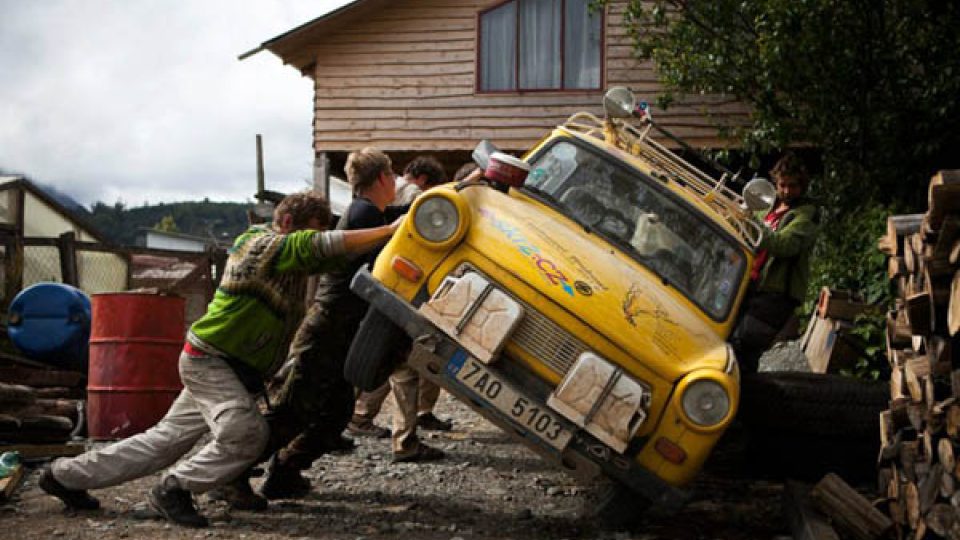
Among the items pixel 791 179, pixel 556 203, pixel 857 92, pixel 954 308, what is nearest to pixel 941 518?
pixel 954 308

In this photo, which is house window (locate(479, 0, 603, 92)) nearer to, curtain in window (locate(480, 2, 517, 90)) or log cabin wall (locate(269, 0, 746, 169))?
curtain in window (locate(480, 2, 517, 90))

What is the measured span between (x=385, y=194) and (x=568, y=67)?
1087cm

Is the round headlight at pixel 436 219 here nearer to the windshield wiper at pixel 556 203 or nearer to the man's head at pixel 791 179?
the windshield wiper at pixel 556 203

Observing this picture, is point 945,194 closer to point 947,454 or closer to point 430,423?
point 947,454

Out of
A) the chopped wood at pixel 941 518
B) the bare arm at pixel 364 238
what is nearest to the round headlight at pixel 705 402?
the chopped wood at pixel 941 518

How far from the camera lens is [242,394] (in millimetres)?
5137

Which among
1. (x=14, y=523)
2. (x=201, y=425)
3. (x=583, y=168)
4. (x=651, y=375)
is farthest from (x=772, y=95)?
(x=14, y=523)

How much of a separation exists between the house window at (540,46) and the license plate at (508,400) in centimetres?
1217

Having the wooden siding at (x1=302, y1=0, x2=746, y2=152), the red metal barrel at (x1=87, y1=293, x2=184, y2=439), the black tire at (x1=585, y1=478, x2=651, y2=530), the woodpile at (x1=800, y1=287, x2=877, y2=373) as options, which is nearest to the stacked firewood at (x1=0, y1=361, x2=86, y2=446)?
the red metal barrel at (x1=87, y1=293, x2=184, y2=439)

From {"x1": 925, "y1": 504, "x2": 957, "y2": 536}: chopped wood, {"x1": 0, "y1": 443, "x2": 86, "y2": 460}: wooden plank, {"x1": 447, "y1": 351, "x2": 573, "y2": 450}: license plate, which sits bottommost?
{"x1": 0, "y1": 443, "x2": 86, "y2": 460}: wooden plank

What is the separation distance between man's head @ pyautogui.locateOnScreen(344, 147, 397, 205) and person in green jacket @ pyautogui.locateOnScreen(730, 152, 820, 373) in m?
2.30

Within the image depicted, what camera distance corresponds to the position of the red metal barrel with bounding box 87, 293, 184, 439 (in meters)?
7.79

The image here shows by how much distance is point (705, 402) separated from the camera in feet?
15.6

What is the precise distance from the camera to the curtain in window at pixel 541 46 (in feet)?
54.1
